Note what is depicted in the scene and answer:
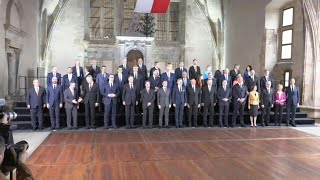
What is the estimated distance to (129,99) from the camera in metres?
8.27

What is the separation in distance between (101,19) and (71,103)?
27.2 ft

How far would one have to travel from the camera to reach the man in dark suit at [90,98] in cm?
810

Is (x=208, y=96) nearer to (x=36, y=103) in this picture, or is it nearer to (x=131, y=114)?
(x=131, y=114)

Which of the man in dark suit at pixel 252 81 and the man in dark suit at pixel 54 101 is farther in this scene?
the man in dark suit at pixel 252 81

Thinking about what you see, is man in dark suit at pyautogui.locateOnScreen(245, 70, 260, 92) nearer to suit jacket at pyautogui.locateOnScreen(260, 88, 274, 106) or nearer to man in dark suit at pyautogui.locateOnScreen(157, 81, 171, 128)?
suit jacket at pyautogui.locateOnScreen(260, 88, 274, 106)

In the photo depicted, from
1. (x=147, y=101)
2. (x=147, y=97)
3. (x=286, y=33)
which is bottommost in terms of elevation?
(x=147, y=101)

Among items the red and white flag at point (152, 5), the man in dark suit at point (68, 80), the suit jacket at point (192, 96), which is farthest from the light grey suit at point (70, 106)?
the red and white flag at point (152, 5)

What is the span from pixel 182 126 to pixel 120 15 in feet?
28.1

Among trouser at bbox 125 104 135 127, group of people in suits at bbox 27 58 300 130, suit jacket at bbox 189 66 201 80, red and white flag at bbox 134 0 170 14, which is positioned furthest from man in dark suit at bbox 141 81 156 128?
red and white flag at bbox 134 0 170 14

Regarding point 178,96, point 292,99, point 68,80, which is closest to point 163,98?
point 178,96

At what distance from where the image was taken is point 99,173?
4418 mm

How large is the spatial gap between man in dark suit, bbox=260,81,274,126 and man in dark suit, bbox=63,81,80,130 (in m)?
5.16

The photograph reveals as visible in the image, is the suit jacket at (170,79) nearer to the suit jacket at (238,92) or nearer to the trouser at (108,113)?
the trouser at (108,113)

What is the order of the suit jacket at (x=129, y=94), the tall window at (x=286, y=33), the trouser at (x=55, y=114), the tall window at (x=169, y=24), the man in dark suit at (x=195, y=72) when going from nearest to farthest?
1. the trouser at (x=55, y=114)
2. the suit jacket at (x=129, y=94)
3. the man in dark suit at (x=195, y=72)
4. the tall window at (x=286, y=33)
5. the tall window at (x=169, y=24)
